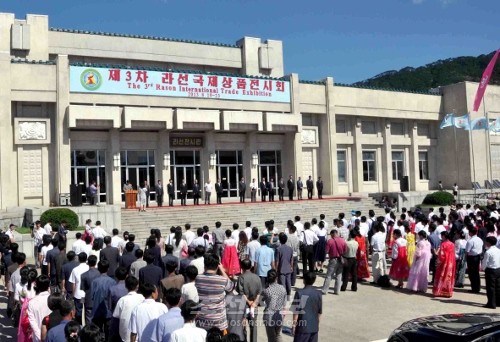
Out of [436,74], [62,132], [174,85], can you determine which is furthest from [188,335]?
[436,74]

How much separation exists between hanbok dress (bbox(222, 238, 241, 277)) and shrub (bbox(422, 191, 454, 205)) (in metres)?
21.3

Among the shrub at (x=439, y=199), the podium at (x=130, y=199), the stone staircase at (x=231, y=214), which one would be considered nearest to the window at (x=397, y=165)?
the shrub at (x=439, y=199)

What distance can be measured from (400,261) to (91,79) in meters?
19.7

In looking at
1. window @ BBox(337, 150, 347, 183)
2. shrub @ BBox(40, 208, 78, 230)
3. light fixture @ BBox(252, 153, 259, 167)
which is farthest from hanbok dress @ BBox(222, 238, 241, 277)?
window @ BBox(337, 150, 347, 183)

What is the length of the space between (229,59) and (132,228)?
17.5 meters

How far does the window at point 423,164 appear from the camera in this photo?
39.2 meters

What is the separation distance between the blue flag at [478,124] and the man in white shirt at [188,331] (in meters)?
33.4

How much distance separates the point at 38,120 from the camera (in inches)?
1009

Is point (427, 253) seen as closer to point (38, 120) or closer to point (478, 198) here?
point (38, 120)

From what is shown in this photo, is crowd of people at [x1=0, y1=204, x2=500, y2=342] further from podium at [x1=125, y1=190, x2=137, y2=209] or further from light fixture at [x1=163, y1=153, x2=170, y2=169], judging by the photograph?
light fixture at [x1=163, y1=153, x2=170, y2=169]

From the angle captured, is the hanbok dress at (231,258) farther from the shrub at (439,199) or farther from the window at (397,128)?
the window at (397,128)

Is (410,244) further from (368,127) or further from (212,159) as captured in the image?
(368,127)

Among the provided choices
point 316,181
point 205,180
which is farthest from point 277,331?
point 316,181

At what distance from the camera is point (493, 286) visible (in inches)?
435
